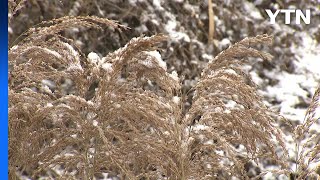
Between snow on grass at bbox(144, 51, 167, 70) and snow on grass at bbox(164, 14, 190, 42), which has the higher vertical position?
snow on grass at bbox(144, 51, 167, 70)

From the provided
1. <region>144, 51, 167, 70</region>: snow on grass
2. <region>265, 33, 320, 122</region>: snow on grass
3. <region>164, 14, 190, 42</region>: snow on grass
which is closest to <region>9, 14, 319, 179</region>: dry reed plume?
<region>144, 51, 167, 70</region>: snow on grass

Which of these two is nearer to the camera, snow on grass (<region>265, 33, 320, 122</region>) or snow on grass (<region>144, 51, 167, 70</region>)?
snow on grass (<region>144, 51, 167, 70</region>)

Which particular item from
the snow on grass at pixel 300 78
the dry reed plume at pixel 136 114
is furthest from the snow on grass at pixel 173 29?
the dry reed plume at pixel 136 114

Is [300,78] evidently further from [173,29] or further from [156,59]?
[156,59]

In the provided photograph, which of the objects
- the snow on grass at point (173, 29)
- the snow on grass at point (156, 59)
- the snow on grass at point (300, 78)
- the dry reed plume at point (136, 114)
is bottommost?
the snow on grass at point (300, 78)

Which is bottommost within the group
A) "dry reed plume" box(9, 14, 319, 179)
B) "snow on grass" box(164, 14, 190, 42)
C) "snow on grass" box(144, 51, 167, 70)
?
"snow on grass" box(164, 14, 190, 42)

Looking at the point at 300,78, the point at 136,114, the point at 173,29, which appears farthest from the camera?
the point at 300,78

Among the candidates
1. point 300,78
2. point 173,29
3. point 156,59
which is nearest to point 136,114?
point 156,59

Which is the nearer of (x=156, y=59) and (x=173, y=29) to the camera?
(x=156, y=59)

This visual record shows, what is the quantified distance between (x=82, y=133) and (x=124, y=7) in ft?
6.58

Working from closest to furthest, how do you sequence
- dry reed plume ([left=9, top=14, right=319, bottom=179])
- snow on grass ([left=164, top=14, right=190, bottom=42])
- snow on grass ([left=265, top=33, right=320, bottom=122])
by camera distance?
dry reed plume ([left=9, top=14, right=319, bottom=179]) < snow on grass ([left=164, top=14, right=190, bottom=42]) < snow on grass ([left=265, top=33, right=320, bottom=122])

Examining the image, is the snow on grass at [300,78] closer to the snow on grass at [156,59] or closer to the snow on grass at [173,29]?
the snow on grass at [173,29]

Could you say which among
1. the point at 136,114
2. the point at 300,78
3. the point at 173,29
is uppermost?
the point at 136,114

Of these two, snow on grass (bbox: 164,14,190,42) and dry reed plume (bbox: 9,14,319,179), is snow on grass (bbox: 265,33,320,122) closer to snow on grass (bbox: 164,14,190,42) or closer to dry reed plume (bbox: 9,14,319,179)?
snow on grass (bbox: 164,14,190,42)
